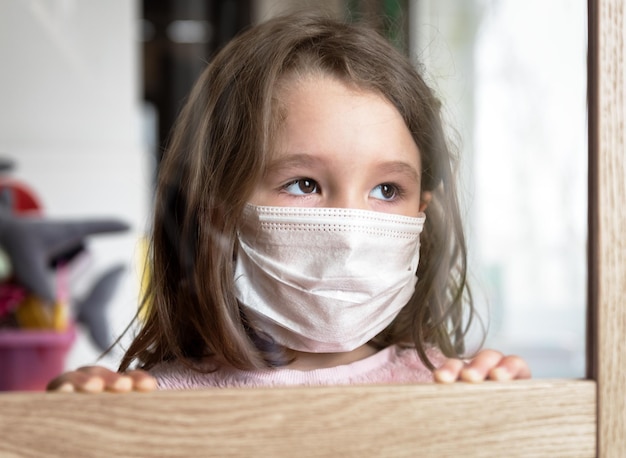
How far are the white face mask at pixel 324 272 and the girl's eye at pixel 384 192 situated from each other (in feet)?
0.05

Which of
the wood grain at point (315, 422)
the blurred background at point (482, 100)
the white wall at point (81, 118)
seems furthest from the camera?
the white wall at point (81, 118)

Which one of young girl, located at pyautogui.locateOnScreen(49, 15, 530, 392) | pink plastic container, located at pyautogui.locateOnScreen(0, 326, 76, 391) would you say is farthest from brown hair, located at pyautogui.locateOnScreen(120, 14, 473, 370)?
pink plastic container, located at pyautogui.locateOnScreen(0, 326, 76, 391)

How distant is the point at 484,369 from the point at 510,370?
0.08 ft

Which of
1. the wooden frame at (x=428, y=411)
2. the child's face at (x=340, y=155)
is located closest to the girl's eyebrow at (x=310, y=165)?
the child's face at (x=340, y=155)

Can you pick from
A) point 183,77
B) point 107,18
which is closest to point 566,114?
point 183,77

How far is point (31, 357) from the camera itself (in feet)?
3.53

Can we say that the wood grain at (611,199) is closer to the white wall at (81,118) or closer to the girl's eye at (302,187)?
the girl's eye at (302,187)

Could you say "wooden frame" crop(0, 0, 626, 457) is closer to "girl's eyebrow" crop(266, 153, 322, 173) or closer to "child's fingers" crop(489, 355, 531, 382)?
"child's fingers" crop(489, 355, 531, 382)

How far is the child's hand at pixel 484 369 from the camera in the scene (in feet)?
2.18

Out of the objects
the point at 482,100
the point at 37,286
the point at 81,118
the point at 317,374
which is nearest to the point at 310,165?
the point at 317,374

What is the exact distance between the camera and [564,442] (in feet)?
2.17

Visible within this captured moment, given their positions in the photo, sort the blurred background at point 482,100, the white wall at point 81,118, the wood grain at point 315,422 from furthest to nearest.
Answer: the white wall at point 81,118 < the blurred background at point 482,100 < the wood grain at point 315,422

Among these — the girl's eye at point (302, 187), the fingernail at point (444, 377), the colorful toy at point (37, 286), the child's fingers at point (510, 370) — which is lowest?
the colorful toy at point (37, 286)

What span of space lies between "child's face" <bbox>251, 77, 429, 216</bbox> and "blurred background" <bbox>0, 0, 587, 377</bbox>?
2.0 inches
